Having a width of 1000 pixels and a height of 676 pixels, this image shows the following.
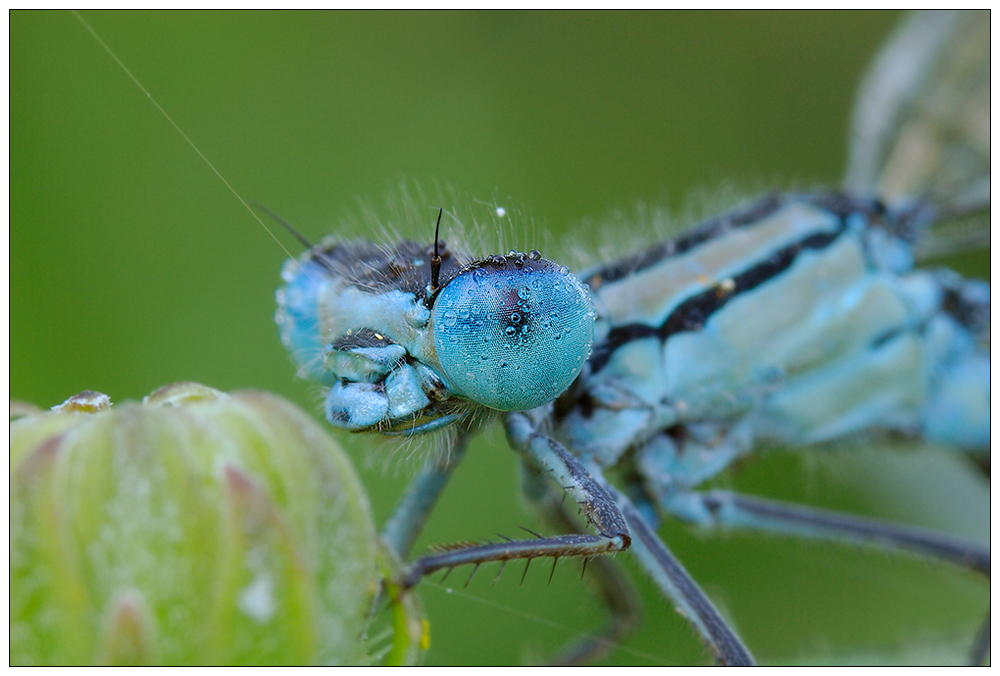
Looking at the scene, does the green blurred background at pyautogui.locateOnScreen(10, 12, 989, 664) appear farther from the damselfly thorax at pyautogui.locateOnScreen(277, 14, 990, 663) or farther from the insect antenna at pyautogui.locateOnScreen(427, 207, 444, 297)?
the insect antenna at pyautogui.locateOnScreen(427, 207, 444, 297)

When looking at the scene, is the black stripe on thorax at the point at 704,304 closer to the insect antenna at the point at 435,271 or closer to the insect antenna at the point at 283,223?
the insect antenna at the point at 435,271

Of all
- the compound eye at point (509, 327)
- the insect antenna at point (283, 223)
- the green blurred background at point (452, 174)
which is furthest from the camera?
the green blurred background at point (452, 174)

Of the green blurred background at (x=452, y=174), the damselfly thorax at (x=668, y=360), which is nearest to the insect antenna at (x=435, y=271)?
the damselfly thorax at (x=668, y=360)

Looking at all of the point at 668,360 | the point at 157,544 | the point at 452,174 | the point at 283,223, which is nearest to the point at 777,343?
the point at 668,360

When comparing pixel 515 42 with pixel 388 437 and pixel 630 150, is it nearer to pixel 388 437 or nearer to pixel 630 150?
pixel 630 150

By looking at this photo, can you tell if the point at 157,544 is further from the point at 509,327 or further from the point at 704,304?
the point at 704,304
